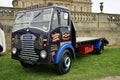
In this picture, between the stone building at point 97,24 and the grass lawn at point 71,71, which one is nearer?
the grass lawn at point 71,71

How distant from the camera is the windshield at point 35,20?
768 centimetres

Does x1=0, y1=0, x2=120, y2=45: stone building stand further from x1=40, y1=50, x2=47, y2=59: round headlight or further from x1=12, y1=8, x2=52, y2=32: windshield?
x1=40, y1=50, x2=47, y2=59: round headlight

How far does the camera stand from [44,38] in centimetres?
738

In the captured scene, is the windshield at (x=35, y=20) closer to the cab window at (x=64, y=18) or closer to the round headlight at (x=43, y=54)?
the cab window at (x=64, y=18)

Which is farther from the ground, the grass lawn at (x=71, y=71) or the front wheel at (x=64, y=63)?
the front wheel at (x=64, y=63)

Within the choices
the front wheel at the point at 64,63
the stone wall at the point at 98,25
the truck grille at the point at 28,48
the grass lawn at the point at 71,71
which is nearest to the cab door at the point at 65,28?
the front wheel at the point at 64,63

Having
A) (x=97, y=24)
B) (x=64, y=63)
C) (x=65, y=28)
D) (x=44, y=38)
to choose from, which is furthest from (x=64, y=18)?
(x=97, y=24)

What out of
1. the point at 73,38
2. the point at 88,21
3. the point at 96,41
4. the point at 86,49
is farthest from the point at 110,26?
the point at 73,38

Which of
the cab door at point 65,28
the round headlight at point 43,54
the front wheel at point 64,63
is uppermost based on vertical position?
the cab door at point 65,28

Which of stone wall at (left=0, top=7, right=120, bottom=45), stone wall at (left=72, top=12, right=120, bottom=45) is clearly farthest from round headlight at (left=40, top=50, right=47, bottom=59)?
stone wall at (left=72, top=12, right=120, bottom=45)

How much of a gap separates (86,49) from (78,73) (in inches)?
103

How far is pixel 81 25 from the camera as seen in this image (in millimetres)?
16438

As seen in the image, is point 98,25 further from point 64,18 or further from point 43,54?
point 43,54

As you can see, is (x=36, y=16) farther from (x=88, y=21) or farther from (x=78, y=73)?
(x=88, y=21)
